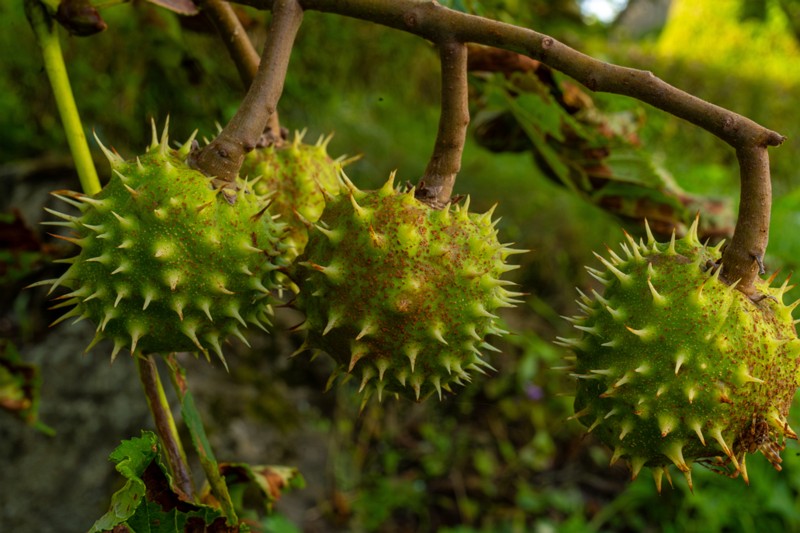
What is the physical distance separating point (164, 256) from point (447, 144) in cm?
48

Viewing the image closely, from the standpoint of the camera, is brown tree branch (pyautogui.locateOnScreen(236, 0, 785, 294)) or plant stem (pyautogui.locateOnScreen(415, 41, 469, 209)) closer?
brown tree branch (pyautogui.locateOnScreen(236, 0, 785, 294))

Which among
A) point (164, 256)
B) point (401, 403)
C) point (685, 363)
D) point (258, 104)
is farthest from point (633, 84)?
point (401, 403)

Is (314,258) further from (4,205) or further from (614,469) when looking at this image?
(614,469)

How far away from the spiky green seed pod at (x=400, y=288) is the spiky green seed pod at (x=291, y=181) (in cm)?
20

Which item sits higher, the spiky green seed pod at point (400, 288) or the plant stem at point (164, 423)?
the spiky green seed pod at point (400, 288)

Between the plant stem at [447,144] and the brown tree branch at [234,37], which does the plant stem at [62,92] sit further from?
the plant stem at [447,144]

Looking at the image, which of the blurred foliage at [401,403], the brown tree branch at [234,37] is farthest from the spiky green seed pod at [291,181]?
the blurred foliage at [401,403]

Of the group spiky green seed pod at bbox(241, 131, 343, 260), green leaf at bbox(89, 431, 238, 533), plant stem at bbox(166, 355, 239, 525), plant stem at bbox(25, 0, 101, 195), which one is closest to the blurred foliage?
plant stem at bbox(25, 0, 101, 195)

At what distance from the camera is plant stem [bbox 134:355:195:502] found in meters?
1.26

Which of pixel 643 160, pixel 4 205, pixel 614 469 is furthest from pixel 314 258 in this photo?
pixel 614 469

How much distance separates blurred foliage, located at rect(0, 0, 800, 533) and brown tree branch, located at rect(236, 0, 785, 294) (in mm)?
1325

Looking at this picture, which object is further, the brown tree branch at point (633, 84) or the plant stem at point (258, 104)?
the plant stem at point (258, 104)

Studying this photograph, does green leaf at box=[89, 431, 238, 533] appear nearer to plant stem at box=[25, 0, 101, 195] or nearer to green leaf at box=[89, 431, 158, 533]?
green leaf at box=[89, 431, 158, 533]

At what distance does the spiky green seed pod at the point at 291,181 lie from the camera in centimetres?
137
